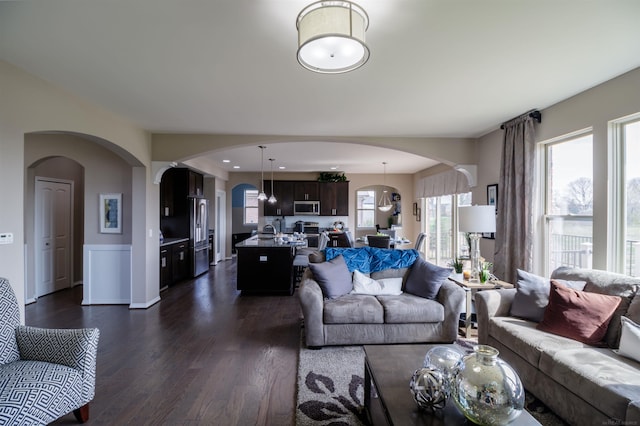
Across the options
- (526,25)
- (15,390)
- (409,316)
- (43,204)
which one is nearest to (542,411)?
(409,316)

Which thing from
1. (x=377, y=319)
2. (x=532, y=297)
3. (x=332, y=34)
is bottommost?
(x=377, y=319)

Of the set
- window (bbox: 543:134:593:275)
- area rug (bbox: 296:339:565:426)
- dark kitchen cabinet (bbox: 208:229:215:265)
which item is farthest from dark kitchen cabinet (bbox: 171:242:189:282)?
window (bbox: 543:134:593:275)

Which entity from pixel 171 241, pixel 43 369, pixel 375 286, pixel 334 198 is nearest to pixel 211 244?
pixel 171 241

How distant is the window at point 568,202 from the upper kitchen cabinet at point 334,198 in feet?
18.9

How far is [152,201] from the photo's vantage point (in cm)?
464

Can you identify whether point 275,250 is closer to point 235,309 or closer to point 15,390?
point 235,309

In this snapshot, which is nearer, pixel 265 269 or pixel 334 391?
pixel 334 391

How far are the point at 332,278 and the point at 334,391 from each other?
121 cm

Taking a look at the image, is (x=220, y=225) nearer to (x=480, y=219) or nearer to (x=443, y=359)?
(x=480, y=219)

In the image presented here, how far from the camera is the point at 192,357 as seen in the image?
2994 millimetres

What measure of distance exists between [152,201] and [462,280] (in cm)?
440

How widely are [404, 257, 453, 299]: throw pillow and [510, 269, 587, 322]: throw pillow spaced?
73 centimetres

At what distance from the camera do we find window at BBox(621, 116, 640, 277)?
2.66 m

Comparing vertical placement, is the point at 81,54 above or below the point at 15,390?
above
